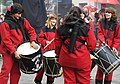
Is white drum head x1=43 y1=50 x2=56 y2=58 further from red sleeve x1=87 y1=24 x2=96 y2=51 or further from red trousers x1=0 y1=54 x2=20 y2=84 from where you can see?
red sleeve x1=87 y1=24 x2=96 y2=51

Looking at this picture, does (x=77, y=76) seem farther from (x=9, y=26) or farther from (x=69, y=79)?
(x=9, y=26)

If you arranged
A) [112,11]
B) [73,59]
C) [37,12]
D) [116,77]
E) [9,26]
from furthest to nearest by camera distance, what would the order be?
[116,77]
[37,12]
[112,11]
[9,26]
[73,59]

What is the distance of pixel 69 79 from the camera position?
505 cm

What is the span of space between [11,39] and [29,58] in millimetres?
473

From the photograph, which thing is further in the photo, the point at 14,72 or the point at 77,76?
the point at 14,72

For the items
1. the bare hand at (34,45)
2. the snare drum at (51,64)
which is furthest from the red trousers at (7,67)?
the snare drum at (51,64)

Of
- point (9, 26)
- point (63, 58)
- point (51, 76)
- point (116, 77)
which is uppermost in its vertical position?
point (9, 26)

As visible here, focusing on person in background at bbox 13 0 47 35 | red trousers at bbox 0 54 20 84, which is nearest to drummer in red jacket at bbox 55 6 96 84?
red trousers at bbox 0 54 20 84

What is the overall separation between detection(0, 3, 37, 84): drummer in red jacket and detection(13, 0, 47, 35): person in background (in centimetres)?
79

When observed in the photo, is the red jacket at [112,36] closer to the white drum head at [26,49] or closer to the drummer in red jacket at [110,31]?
the drummer in red jacket at [110,31]

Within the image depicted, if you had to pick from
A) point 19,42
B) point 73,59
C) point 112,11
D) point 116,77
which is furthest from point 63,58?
point 116,77

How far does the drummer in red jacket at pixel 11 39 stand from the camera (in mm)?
5434

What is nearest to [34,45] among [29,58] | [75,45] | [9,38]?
[29,58]

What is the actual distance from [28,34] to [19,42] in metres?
0.30
